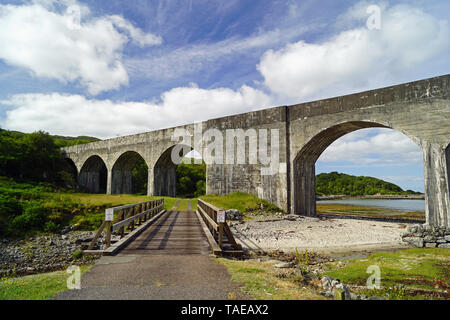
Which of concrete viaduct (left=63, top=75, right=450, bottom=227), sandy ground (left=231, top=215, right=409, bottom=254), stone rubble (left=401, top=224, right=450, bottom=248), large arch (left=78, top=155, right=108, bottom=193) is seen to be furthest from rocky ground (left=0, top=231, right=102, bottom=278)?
large arch (left=78, top=155, right=108, bottom=193)

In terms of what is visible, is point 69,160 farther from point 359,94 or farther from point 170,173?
point 359,94

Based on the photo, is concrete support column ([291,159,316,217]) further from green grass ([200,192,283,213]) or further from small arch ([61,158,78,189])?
small arch ([61,158,78,189])

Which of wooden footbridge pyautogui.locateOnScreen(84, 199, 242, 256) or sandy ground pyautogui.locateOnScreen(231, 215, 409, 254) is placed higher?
wooden footbridge pyautogui.locateOnScreen(84, 199, 242, 256)

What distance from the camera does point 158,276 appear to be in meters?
4.68

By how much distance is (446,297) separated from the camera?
504 cm

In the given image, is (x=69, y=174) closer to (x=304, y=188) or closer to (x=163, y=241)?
(x=304, y=188)

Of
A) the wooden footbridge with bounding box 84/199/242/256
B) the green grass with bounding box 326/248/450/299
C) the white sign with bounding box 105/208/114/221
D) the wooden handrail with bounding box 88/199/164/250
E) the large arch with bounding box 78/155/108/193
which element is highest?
the large arch with bounding box 78/155/108/193

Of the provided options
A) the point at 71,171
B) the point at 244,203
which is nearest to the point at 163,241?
the point at 244,203

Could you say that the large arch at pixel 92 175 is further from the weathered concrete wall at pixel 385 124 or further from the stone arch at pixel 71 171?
the weathered concrete wall at pixel 385 124

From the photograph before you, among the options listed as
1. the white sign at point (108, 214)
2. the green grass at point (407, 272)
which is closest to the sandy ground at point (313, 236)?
the green grass at point (407, 272)

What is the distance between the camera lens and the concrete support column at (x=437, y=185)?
10875 millimetres

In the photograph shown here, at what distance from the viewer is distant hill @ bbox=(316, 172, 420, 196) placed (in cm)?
8456

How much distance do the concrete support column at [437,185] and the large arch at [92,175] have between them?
3358cm

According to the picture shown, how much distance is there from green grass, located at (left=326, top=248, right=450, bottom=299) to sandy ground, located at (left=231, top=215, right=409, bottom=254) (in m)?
1.45
